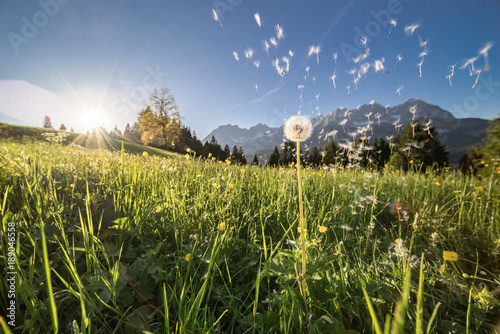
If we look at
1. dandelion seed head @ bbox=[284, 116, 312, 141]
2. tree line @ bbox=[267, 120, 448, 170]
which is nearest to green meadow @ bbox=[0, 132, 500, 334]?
dandelion seed head @ bbox=[284, 116, 312, 141]

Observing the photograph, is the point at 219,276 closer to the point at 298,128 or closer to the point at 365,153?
the point at 298,128

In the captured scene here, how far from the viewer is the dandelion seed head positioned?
120 cm

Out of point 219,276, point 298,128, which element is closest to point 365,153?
point 298,128

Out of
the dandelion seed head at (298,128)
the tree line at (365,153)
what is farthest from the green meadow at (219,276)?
the tree line at (365,153)

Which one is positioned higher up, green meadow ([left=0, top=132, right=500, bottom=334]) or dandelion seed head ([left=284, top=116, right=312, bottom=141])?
dandelion seed head ([left=284, top=116, right=312, bottom=141])

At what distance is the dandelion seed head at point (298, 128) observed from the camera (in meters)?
1.20

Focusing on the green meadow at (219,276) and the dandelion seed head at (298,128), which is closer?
the green meadow at (219,276)

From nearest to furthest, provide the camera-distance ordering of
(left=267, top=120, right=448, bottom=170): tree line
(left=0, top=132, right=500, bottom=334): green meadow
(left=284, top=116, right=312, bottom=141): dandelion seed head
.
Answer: (left=0, top=132, right=500, bottom=334): green meadow
(left=284, top=116, right=312, bottom=141): dandelion seed head
(left=267, top=120, right=448, bottom=170): tree line

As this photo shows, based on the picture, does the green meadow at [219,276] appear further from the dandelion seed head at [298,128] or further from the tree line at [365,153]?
the tree line at [365,153]

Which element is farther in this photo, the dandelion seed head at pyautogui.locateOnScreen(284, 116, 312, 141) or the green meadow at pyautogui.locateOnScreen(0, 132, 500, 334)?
the dandelion seed head at pyautogui.locateOnScreen(284, 116, 312, 141)

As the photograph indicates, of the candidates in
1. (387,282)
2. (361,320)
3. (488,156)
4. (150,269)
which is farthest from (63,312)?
(488,156)

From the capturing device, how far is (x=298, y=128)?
1.21m

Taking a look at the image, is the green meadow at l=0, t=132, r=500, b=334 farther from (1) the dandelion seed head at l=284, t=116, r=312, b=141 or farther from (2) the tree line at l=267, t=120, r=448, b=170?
(2) the tree line at l=267, t=120, r=448, b=170

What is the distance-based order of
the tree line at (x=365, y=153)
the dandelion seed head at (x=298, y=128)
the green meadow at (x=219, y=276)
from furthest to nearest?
the tree line at (x=365, y=153), the dandelion seed head at (x=298, y=128), the green meadow at (x=219, y=276)
